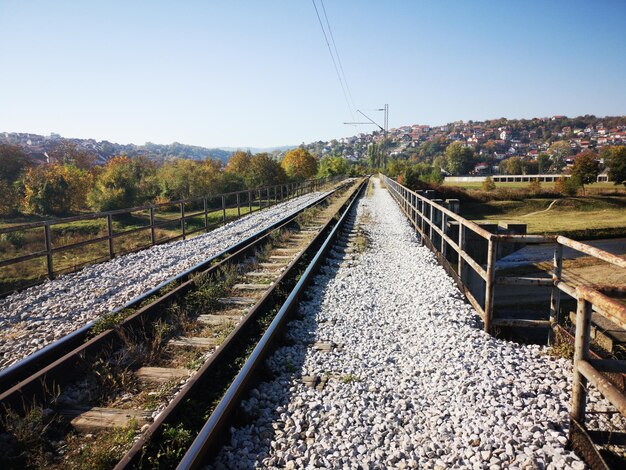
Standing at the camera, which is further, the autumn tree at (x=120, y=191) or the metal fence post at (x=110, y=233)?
the autumn tree at (x=120, y=191)

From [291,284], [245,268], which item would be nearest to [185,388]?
[291,284]

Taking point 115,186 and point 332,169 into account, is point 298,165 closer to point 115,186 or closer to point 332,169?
point 332,169

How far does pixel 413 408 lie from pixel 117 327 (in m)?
3.41

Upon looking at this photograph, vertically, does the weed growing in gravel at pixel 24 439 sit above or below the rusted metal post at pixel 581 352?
below

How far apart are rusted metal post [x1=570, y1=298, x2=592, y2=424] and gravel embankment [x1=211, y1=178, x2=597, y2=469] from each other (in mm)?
235

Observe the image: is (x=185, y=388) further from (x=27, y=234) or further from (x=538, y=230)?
(x=538, y=230)

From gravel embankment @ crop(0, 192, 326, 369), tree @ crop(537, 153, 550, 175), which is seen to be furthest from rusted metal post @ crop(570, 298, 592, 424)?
tree @ crop(537, 153, 550, 175)

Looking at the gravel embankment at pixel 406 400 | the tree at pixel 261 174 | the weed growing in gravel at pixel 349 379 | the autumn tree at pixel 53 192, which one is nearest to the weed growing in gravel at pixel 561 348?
the gravel embankment at pixel 406 400

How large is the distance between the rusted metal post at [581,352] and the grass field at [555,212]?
135ft

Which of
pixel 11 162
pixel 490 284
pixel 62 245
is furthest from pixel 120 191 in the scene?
pixel 490 284

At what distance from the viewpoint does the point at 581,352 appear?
3.26 m

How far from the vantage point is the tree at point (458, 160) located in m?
184

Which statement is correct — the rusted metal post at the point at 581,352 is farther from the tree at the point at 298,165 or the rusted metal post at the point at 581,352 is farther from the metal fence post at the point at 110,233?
the tree at the point at 298,165

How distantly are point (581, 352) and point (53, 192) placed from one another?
207ft
